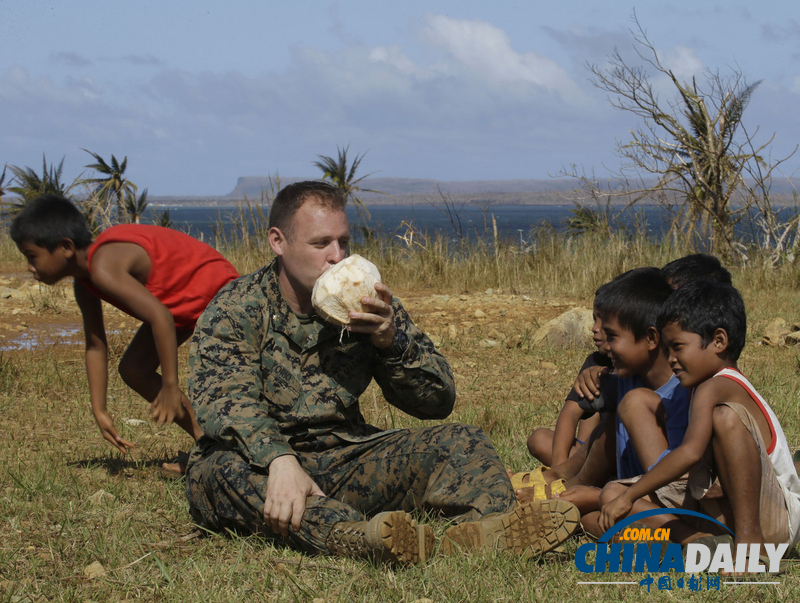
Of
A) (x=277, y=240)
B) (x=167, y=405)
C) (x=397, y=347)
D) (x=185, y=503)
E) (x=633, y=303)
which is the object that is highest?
(x=277, y=240)

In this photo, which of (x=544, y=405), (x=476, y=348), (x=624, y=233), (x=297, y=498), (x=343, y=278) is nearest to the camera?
(x=297, y=498)

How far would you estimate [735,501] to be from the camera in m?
2.35

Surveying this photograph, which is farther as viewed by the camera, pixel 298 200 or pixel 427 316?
pixel 427 316

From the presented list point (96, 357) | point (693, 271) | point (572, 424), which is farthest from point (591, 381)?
point (96, 357)

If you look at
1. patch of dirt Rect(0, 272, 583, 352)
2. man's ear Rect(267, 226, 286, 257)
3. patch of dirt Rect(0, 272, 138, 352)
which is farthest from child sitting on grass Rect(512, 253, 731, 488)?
patch of dirt Rect(0, 272, 138, 352)

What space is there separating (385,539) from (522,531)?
0.47 metres

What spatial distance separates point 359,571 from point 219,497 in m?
0.64

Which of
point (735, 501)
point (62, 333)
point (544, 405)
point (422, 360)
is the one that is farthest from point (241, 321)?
point (62, 333)

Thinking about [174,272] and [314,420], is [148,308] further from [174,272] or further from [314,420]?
[314,420]

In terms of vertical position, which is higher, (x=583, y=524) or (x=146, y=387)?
(x=146, y=387)

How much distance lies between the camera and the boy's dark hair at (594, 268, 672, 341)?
295cm

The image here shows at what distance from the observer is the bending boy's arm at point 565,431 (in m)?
3.37

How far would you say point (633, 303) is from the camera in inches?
116

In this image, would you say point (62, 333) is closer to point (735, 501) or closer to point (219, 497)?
point (219, 497)
